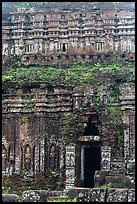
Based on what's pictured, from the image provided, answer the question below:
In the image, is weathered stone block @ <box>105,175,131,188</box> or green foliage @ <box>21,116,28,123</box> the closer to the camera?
weathered stone block @ <box>105,175,131,188</box>

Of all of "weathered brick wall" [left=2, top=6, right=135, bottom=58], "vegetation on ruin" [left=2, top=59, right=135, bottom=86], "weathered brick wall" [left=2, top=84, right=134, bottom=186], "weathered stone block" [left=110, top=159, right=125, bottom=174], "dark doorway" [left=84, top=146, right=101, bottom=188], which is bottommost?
"dark doorway" [left=84, top=146, right=101, bottom=188]

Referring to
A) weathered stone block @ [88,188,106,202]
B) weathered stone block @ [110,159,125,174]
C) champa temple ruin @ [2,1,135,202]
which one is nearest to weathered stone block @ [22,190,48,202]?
weathered stone block @ [88,188,106,202]

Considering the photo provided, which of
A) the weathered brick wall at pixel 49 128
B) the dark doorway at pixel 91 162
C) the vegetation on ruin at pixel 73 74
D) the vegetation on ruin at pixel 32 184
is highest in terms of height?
the vegetation on ruin at pixel 73 74

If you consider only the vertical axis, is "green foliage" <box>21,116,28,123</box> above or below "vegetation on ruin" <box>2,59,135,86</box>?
below

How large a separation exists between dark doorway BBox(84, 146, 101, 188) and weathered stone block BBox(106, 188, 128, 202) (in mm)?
5470

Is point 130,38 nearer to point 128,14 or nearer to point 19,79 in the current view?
point 128,14

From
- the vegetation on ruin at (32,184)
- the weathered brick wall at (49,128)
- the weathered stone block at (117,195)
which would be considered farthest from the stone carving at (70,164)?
the weathered stone block at (117,195)

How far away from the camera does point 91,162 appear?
2078cm

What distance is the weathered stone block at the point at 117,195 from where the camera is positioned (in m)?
14.3

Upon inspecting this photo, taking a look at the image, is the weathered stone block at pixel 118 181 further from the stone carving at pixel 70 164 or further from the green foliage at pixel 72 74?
the green foliage at pixel 72 74

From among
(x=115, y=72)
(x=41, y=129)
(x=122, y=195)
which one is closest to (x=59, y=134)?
(x=41, y=129)

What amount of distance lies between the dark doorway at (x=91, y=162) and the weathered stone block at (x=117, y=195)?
547 cm

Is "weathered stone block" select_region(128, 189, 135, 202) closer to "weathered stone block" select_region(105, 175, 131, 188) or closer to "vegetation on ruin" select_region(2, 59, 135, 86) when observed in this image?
"weathered stone block" select_region(105, 175, 131, 188)

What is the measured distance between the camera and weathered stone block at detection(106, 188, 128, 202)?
14.3m
